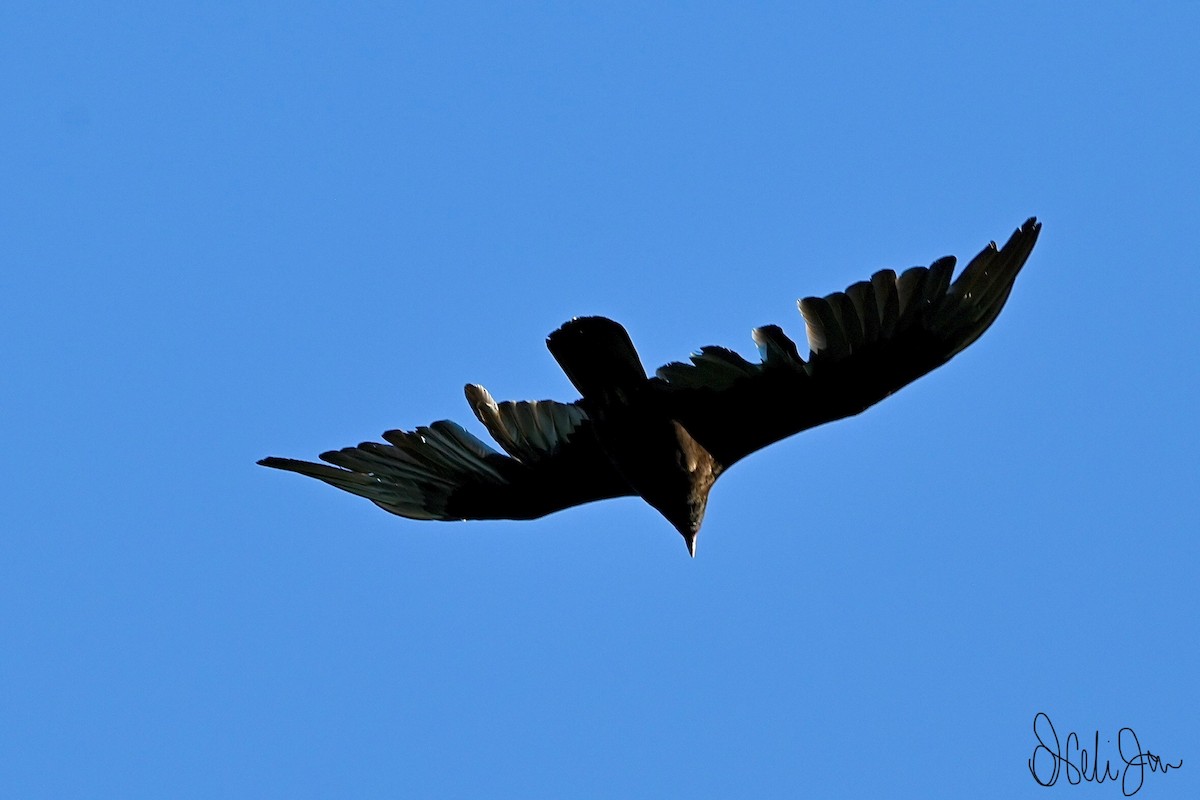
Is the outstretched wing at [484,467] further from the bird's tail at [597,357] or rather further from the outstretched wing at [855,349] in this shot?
the outstretched wing at [855,349]

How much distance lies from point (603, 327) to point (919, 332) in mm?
1777

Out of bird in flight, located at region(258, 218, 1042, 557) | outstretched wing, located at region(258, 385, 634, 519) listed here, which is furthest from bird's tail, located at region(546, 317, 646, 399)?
outstretched wing, located at region(258, 385, 634, 519)

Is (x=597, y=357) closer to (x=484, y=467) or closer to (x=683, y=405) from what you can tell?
(x=683, y=405)

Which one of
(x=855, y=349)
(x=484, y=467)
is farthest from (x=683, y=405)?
(x=484, y=467)

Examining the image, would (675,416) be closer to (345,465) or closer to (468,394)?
(468,394)

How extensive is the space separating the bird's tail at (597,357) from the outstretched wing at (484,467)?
2.31ft

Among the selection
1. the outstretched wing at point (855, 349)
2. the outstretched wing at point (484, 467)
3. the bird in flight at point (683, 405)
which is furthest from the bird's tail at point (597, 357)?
the outstretched wing at point (484, 467)

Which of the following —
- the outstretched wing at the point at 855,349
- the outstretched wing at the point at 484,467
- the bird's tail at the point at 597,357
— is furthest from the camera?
the outstretched wing at the point at 484,467

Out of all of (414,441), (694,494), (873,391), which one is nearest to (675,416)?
(694,494)

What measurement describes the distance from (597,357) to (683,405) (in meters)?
0.67

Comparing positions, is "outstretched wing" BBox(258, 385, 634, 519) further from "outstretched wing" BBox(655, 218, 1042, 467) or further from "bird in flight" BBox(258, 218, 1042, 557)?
"outstretched wing" BBox(655, 218, 1042, 467)

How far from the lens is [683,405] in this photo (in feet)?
32.3

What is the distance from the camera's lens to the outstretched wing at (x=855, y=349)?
30.6ft

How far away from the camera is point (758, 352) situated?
9523mm
